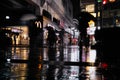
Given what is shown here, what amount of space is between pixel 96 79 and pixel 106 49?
3.16 metres

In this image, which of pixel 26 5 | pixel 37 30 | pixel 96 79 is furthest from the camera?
pixel 26 5

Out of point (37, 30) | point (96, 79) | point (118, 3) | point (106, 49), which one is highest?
point (118, 3)

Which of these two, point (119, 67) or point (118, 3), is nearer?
point (119, 67)

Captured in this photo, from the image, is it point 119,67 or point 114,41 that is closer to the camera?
point 119,67

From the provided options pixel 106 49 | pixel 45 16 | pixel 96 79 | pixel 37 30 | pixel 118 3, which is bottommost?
pixel 96 79

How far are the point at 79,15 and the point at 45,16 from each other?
3048 cm

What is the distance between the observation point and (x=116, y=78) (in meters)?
6.62

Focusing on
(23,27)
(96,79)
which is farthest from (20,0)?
(96,79)

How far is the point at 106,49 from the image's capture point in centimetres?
957

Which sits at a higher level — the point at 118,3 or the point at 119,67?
the point at 118,3

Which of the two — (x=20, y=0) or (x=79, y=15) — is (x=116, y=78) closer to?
(x=79, y=15)

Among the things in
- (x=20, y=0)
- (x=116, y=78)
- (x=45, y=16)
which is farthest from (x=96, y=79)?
(x=45, y=16)

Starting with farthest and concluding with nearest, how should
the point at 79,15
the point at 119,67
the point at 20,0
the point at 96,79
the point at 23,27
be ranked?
the point at 23,27
the point at 20,0
the point at 79,15
the point at 119,67
the point at 96,79

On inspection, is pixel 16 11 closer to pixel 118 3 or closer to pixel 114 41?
pixel 118 3
